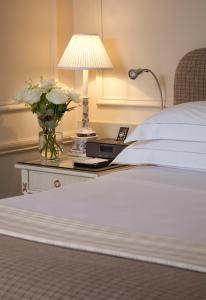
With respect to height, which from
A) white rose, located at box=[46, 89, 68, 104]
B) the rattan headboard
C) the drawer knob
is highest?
the rattan headboard

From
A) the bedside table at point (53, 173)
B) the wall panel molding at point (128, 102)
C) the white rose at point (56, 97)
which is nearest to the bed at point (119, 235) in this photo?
the bedside table at point (53, 173)

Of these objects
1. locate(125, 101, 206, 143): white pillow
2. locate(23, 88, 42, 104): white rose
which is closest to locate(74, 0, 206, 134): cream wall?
locate(23, 88, 42, 104): white rose

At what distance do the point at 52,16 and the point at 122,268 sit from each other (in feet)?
7.32

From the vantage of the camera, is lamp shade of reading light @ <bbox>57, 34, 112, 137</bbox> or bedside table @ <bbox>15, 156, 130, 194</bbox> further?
lamp shade of reading light @ <bbox>57, 34, 112, 137</bbox>

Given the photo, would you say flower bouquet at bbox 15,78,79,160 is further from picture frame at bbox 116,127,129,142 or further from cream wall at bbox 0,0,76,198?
picture frame at bbox 116,127,129,142

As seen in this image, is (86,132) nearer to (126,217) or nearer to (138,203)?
(138,203)

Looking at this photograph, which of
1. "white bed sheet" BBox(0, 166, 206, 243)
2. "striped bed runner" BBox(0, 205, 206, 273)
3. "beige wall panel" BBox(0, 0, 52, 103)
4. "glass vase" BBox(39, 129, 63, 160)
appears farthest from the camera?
"beige wall panel" BBox(0, 0, 52, 103)

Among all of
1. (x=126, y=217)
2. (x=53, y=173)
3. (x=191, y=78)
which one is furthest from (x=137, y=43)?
(x=126, y=217)

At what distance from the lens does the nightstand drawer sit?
2848mm

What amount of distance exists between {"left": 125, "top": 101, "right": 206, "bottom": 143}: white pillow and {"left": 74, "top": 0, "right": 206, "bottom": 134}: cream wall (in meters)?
0.60

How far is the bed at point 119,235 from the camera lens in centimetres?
126

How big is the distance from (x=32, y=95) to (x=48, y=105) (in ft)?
0.31

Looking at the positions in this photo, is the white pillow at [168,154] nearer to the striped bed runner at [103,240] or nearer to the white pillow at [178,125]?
the white pillow at [178,125]

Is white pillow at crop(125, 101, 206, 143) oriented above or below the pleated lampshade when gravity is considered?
below
